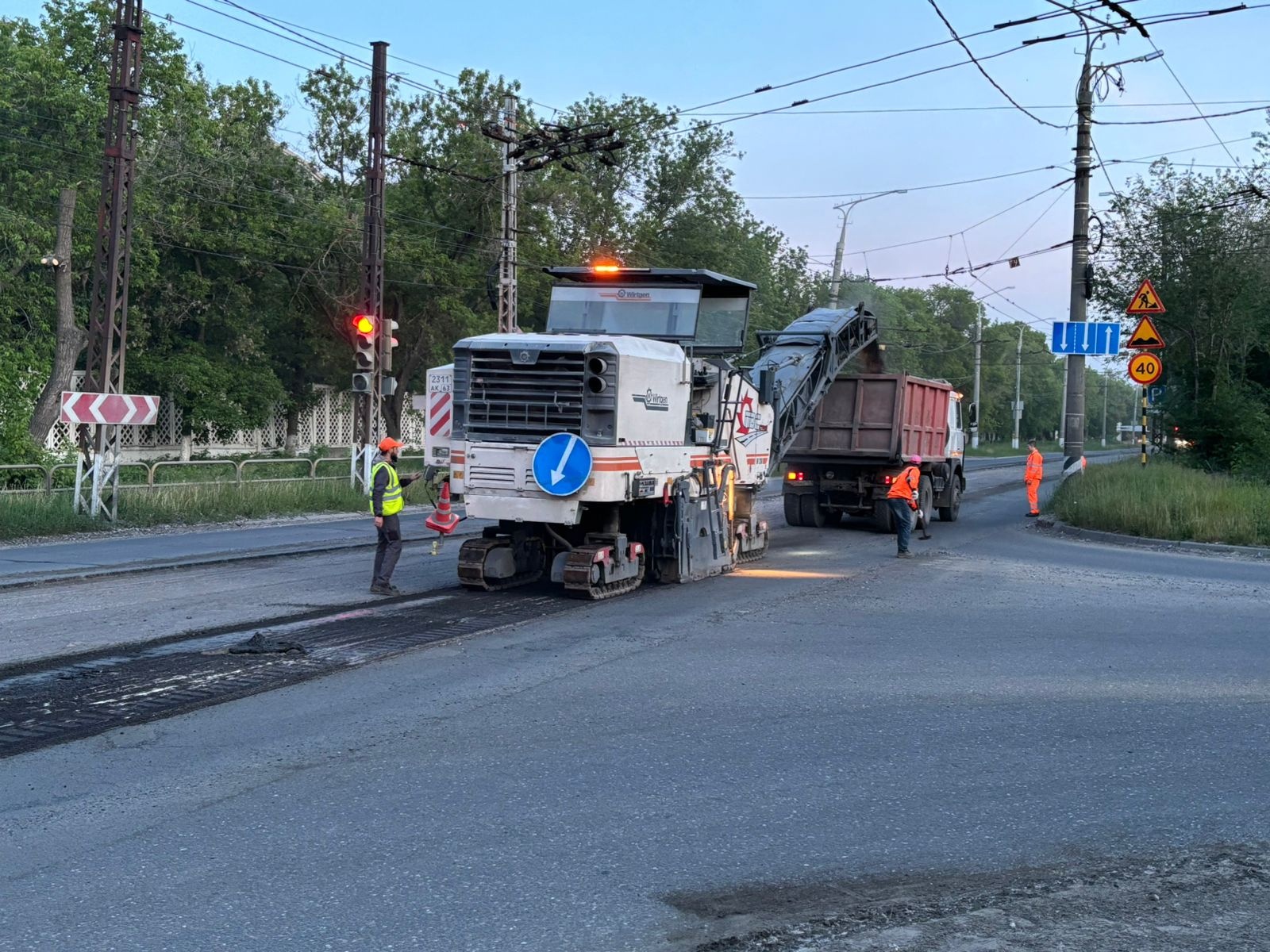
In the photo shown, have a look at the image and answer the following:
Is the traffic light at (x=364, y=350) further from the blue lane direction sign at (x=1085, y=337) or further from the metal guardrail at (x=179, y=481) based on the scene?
the blue lane direction sign at (x=1085, y=337)

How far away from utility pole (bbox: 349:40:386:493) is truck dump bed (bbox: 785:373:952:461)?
8325 mm

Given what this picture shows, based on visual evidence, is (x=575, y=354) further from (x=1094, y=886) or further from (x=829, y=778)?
(x=1094, y=886)

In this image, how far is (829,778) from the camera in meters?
6.38

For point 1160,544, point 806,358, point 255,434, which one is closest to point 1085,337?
point 1160,544

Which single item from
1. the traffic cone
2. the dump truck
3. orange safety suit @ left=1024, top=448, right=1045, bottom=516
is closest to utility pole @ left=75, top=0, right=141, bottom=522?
the traffic cone

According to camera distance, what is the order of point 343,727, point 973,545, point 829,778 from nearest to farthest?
1. point 829,778
2. point 343,727
3. point 973,545

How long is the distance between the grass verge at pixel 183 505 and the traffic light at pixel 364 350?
2300mm

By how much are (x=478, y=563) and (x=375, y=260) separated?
13.2 meters

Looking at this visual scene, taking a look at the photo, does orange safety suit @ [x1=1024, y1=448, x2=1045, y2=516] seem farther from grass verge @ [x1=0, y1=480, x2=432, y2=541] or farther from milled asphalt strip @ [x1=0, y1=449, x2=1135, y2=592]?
grass verge @ [x1=0, y1=480, x2=432, y2=541]

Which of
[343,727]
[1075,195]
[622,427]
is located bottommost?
[343,727]

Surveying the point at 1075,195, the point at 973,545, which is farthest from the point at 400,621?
the point at 1075,195

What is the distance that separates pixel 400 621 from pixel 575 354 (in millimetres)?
3110

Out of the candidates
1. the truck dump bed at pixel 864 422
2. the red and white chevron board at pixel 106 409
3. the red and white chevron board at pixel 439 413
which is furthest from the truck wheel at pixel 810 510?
the red and white chevron board at pixel 106 409

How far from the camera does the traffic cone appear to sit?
13141mm
